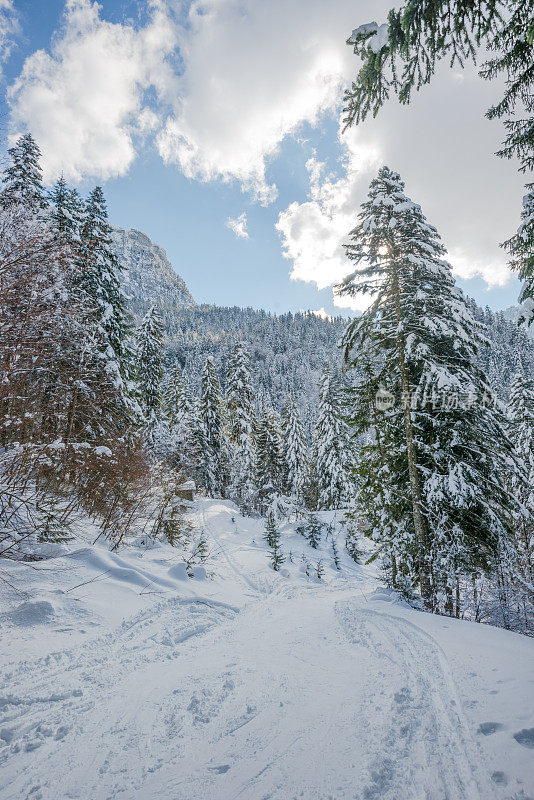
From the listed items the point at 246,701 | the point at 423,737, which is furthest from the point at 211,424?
the point at 423,737

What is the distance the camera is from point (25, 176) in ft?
56.9

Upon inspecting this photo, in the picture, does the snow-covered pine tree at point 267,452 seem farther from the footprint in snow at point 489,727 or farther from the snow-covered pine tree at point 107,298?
the footprint in snow at point 489,727

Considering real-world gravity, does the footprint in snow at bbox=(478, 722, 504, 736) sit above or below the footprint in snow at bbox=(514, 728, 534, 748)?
below

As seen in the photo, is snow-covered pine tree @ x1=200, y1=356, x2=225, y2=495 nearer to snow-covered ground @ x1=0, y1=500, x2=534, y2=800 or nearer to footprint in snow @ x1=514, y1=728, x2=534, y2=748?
snow-covered ground @ x1=0, y1=500, x2=534, y2=800

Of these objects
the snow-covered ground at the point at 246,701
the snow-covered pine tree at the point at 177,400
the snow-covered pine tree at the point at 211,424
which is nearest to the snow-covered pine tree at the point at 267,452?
the snow-covered pine tree at the point at 211,424

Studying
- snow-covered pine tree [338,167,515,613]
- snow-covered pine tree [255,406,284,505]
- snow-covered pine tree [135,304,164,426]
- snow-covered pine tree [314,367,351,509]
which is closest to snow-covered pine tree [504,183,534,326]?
snow-covered pine tree [338,167,515,613]

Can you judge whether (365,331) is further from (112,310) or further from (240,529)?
(240,529)

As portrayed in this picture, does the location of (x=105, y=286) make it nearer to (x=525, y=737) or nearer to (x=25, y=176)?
(x=25, y=176)

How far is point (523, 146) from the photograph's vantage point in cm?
842

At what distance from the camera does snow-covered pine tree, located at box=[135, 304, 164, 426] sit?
26.6 meters

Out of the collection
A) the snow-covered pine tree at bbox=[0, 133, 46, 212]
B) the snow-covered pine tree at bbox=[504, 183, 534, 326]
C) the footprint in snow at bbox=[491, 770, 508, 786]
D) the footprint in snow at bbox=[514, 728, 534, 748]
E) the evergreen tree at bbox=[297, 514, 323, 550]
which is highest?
the snow-covered pine tree at bbox=[0, 133, 46, 212]

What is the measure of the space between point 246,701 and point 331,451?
1095 inches

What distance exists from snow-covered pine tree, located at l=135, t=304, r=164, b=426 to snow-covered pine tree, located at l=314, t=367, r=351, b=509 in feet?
49.6

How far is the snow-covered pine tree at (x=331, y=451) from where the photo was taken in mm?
29719
